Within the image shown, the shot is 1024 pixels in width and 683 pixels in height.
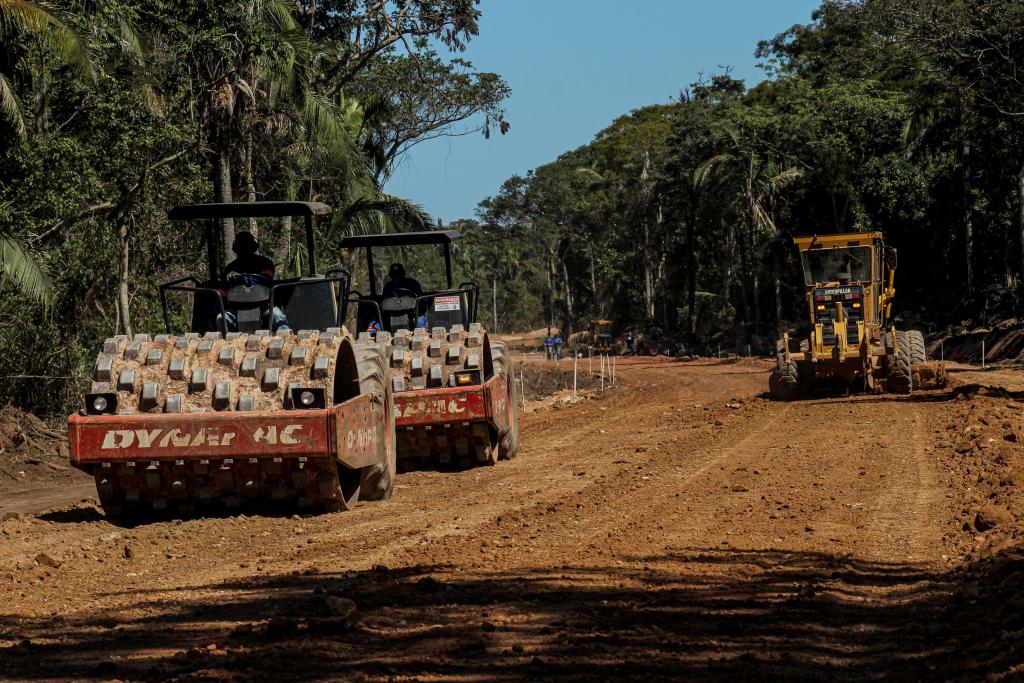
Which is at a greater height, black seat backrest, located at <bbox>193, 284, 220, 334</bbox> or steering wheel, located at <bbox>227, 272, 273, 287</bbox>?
steering wheel, located at <bbox>227, 272, 273, 287</bbox>

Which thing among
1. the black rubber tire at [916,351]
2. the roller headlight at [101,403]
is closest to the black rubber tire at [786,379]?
the black rubber tire at [916,351]

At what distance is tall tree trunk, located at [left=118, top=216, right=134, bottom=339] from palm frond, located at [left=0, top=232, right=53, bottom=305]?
8.92 feet

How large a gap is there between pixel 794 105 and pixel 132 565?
42636 mm

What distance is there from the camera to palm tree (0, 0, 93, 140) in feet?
48.7

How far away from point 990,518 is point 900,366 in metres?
12.9

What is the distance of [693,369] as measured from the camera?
38156 millimetres

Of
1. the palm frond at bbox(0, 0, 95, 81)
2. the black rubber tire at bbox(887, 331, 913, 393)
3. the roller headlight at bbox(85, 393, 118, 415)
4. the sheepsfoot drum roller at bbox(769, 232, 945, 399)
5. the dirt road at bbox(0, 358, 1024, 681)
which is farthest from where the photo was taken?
the sheepsfoot drum roller at bbox(769, 232, 945, 399)

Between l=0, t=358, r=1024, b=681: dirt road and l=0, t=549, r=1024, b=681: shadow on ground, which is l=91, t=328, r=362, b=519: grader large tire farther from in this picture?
l=0, t=549, r=1024, b=681: shadow on ground

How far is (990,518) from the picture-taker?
8.42m

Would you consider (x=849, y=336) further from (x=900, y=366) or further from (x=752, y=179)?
(x=752, y=179)

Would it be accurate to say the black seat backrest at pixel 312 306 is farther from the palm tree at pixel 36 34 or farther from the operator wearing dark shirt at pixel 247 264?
the palm tree at pixel 36 34

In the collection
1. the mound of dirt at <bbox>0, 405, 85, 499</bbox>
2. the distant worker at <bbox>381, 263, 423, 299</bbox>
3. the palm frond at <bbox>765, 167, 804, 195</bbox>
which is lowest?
the mound of dirt at <bbox>0, 405, 85, 499</bbox>

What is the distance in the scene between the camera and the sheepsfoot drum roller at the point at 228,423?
8461 millimetres

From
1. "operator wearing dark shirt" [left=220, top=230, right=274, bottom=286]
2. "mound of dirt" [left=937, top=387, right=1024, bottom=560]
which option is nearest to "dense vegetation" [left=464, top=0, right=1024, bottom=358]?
"mound of dirt" [left=937, top=387, right=1024, bottom=560]
